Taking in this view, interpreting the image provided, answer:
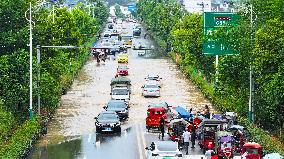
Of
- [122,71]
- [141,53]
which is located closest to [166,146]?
[122,71]

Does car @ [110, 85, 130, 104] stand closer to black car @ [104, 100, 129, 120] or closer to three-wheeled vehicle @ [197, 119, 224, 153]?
black car @ [104, 100, 129, 120]

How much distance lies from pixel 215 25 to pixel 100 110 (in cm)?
1015

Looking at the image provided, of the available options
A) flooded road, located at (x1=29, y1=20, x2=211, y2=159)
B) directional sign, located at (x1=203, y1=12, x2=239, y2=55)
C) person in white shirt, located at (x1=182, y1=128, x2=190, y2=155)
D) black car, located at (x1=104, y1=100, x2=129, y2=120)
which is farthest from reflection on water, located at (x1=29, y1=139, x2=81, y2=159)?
directional sign, located at (x1=203, y1=12, x2=239, y2=55)

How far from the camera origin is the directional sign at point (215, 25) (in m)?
45.8

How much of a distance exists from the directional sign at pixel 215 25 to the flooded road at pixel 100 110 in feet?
20.6

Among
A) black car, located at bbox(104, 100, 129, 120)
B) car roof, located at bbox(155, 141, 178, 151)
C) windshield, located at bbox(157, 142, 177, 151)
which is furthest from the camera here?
black car, located at bbox(104, 100, 129, 120)

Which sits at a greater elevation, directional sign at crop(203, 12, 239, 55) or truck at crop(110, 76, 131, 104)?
directional sign at crop(203, 12, 239, 55)

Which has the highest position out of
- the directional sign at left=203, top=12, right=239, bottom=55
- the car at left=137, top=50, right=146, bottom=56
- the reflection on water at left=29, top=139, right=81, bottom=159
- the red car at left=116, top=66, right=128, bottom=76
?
the directional sign at left=203, top=12, right=239, bottom=55

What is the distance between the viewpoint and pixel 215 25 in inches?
1844

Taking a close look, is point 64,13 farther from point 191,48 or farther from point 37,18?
point 37,18

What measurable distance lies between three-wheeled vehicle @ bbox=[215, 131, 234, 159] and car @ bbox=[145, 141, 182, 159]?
2.06 metres

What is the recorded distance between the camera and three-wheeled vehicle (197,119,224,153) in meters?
35.7

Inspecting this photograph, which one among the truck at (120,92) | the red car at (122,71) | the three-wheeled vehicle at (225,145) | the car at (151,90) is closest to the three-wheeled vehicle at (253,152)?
the three-wheeled vehicle at (225,145)

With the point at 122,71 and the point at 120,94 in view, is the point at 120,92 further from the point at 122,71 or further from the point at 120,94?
the point at 122,71
